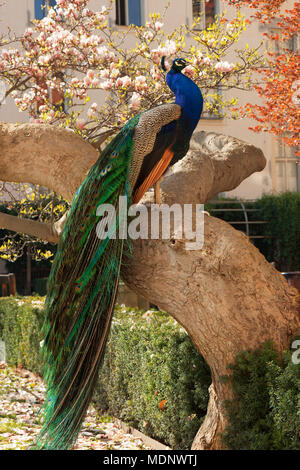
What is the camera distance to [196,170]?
4.77 meters

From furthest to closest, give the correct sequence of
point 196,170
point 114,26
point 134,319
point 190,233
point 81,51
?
1. point 114,26
2. point 81,51
3. point 134,319
4. point 196,170
5. point 190,233

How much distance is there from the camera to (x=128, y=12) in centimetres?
1623

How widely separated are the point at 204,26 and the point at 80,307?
15228 millimetres

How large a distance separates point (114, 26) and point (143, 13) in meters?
0.88

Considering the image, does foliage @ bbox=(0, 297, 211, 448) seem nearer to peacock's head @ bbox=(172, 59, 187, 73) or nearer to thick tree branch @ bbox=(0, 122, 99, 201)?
thick tree branch @ bbox=(0, 122, 99, 201)

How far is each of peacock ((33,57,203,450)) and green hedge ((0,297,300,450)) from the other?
92 centimetres

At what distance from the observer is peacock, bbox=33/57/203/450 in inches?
145

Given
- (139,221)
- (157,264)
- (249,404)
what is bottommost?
(249,404)

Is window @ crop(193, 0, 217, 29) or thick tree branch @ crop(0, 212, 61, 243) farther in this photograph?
window @ crop(193, 0, 217, 29)

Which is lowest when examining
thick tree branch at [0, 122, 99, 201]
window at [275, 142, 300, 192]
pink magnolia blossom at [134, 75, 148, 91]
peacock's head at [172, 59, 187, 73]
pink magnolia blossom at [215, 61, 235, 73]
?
thick tree branch at [0, 122, 99, 201]

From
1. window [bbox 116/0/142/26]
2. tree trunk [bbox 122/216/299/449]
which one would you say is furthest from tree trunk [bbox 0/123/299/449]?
window [bbox 116/0/142/26]

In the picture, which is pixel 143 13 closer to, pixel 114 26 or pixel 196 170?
pixel 114 26

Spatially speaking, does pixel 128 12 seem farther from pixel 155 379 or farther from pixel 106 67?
pixel 155 379
